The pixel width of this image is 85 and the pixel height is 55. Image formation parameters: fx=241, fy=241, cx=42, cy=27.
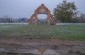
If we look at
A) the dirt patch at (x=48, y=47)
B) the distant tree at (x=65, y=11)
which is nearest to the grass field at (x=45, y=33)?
the dirt patch at (x=48, y=47)

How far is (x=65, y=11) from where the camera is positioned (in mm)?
54906

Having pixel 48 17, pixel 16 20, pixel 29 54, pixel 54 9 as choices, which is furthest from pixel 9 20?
pixel 29 54

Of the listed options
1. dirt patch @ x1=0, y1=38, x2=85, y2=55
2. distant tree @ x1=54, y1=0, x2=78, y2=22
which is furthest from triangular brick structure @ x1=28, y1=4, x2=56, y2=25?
dirt patch @ x1=0, y1=38, x2=85, y2=55

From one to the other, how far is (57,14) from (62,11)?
1346mm

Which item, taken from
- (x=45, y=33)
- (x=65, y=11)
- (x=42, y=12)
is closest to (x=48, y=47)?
(x=45, y=33)

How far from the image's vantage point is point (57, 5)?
183ft

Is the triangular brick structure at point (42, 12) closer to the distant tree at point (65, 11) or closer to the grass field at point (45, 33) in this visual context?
the distant tree at point (65, 11)

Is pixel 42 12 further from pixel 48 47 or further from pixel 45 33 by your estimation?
pixel 48 47

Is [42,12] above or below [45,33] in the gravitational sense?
above

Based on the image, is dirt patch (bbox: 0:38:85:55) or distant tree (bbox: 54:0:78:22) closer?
dirt patch (bbox: 0:38:85:55)

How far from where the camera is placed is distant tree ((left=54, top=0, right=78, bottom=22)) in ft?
177

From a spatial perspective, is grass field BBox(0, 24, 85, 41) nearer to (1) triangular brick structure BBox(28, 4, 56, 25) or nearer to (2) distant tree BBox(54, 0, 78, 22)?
(1) triangular brick structure BBox(28, 4, 56, 25)

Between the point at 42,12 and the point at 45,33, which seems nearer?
the point at 45,33

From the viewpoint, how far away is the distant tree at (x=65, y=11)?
177 ft
